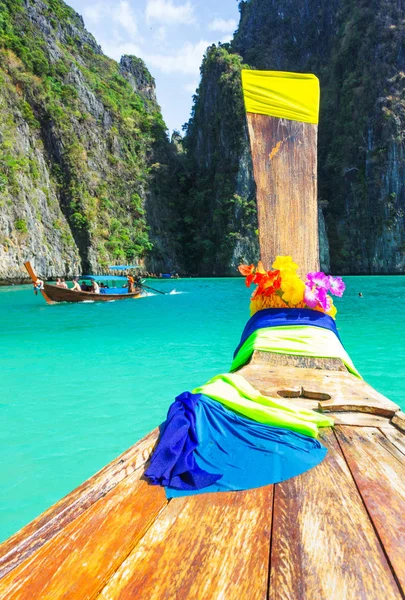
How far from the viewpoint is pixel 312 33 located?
5038cm

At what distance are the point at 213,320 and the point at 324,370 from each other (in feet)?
31.6

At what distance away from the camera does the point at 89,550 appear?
0.80 m

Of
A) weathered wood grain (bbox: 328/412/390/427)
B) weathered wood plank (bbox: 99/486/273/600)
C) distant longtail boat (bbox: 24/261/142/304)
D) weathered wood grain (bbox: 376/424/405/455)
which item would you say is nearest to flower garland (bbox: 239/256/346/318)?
weathered wood grain (bbox: 328/412/390/427)

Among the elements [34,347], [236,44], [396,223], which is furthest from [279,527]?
[236,44]

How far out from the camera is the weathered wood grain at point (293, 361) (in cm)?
207

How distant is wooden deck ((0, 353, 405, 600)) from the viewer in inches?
27.1

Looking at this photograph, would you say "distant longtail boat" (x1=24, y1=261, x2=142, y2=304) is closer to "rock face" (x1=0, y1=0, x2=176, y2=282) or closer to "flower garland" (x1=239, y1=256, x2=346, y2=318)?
"rock face" (x1=0, y1=0, x2=176, y2=282)

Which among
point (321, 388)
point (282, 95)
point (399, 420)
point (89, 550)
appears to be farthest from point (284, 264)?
point (89, 550)

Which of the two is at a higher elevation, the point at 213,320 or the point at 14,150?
the point at 14,150

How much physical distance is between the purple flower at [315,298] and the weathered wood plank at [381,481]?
125 centimetres

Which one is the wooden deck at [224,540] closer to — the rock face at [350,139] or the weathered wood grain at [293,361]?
the weathered wood grain at [293,361]

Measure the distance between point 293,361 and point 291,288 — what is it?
23.9 inches

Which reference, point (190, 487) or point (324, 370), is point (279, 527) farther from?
point (324, 370)

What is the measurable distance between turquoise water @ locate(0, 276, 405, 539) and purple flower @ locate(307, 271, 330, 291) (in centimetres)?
231
